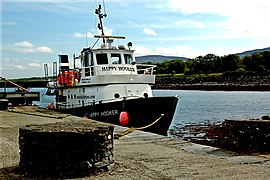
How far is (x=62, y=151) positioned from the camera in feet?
21.8

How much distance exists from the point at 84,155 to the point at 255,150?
3741mm

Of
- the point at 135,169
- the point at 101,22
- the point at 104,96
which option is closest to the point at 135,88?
the point at 104,96

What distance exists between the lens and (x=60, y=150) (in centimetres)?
663

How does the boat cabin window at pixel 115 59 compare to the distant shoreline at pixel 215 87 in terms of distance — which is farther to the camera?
the distant shoreline at pixel 215 87

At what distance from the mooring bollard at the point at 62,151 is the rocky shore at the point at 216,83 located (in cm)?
8763

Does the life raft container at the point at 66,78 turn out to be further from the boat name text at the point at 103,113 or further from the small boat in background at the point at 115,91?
the boat name text at the point at 103,113

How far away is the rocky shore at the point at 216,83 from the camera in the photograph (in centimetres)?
9800

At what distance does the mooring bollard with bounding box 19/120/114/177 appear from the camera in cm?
664

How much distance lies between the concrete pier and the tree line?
104815 mm

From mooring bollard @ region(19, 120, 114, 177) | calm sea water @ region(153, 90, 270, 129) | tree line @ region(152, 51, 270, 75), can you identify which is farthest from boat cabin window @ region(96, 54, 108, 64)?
tree line @ region(152, 51, 270, 75)

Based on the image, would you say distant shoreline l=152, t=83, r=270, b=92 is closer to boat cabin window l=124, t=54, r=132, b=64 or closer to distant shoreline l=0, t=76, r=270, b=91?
distant shoreline l=0, t=76, r=270, b=91

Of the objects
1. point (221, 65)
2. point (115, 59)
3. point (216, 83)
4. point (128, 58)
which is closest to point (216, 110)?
point (128, 58)

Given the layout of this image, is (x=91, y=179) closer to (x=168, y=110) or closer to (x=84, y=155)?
(x=84, y=155)

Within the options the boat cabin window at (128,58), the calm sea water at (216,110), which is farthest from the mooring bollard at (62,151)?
the calm sea water at (216,110)
